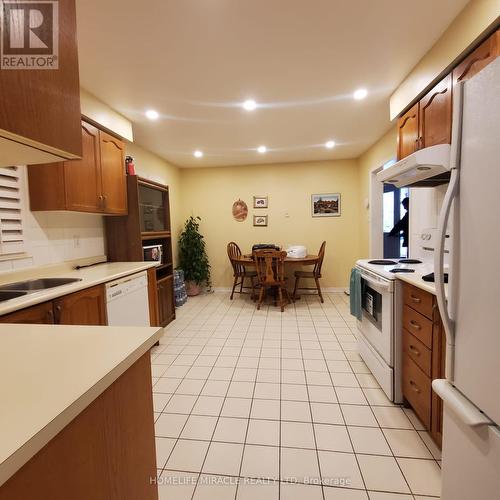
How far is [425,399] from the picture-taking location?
149 centimetres

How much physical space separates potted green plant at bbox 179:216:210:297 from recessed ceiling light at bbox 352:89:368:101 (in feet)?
10.7

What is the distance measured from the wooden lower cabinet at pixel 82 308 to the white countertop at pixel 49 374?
0.73m

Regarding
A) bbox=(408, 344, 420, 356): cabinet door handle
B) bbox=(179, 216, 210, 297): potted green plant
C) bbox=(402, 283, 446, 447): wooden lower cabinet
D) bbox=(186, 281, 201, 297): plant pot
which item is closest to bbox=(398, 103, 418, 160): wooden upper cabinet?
bbox=(402, 283, 446, 447): wooden lower cabinet

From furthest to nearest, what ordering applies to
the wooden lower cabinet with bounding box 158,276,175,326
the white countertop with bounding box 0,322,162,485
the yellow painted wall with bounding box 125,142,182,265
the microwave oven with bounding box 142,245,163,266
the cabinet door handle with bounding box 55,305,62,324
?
the yellow painted wall with bounding box 125,142,182,265 < the wooden lower cabinet with bounding box 158,276,175,326 < the microwave oven with bounding box 142,245,163,266 < the cabinet door handle with bounding box 55,305,62,324 < the white countertop with bounding box 0,322,162,485

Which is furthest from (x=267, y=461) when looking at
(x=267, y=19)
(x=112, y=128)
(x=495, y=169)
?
(x=112, y=128)

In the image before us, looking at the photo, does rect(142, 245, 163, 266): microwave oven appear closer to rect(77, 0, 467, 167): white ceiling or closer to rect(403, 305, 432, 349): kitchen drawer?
rect(77, 0, 467, 167): white ceiling

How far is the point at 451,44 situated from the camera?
1.65 metres

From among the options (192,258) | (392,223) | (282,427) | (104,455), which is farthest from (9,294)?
(392,223)

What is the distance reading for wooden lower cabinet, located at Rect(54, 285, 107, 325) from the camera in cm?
164

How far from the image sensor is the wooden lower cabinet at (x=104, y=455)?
1.58ft

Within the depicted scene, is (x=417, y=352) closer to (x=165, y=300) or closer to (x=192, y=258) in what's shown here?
(x=165, y=300)

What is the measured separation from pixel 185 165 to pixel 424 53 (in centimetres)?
392

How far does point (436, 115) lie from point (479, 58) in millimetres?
418

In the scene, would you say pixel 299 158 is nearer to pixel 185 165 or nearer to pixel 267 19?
pixel 185 165
